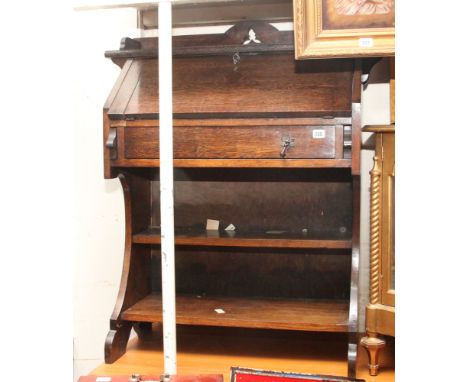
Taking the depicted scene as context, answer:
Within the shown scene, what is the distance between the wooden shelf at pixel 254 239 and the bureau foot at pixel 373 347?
0.26 m

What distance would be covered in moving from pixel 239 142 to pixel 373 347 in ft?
2.23

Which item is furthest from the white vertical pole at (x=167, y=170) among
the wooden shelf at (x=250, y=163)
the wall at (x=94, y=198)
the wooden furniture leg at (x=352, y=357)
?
the wall at (x=94, y=198)

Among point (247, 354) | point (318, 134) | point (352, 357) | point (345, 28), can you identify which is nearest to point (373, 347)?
point (352, 357)

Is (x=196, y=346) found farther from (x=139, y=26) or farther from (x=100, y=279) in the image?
(x=139, y=26)

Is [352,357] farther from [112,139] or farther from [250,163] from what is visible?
[112,139]

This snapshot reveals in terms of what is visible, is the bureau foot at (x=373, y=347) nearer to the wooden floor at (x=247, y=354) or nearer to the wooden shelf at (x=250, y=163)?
the wooden floor at (x=247, y=354)

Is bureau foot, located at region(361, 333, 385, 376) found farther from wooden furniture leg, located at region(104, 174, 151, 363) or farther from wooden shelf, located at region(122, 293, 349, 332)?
wooden furniture leg, located at region(104, 174, 151, 363)

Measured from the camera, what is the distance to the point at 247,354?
182 cm

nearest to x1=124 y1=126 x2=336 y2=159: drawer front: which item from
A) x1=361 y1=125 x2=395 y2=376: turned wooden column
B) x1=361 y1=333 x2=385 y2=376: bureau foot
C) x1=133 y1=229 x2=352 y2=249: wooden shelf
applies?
x1=361 y1=125 x2=395 y2=376: turned wooden column

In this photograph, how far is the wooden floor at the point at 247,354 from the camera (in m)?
1.68

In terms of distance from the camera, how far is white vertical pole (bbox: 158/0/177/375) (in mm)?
1319

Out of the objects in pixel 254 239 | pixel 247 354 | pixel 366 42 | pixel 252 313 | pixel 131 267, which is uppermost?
pixel 366 42

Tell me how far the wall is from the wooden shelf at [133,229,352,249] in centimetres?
35

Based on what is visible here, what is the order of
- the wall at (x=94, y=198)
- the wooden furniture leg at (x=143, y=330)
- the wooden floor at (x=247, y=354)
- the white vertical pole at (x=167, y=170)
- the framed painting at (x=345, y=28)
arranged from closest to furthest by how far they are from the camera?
the white vertical pole at (x=167, y=170), the framed painting at (x=345, y=28), the wooden floor at (x=247, y=354), the wooden furniture leg at (x=143, y=330), the wall at (x=94, y=198)
